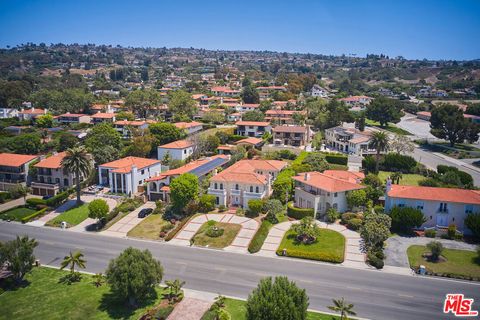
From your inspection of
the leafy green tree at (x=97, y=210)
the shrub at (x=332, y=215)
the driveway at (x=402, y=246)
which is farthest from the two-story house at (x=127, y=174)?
the driveway at (x=402, y=246)

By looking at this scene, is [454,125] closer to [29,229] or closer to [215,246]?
[215,246]

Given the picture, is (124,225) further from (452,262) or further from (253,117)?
(253,117)

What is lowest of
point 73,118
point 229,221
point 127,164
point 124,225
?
point 124,225

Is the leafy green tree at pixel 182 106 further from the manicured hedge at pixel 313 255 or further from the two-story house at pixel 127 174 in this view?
the manicured hedge at pixel 313 255

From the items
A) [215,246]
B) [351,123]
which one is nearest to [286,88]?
[351,123]

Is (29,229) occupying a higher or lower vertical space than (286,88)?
lower

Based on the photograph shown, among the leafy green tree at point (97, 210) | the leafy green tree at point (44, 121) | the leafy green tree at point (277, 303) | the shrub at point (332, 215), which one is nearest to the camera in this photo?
the leafy green tree at point (277, 303)

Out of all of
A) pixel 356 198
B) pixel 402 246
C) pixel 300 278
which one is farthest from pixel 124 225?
pixel 402 246
